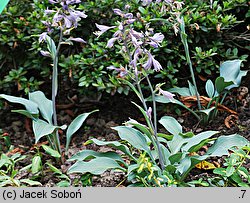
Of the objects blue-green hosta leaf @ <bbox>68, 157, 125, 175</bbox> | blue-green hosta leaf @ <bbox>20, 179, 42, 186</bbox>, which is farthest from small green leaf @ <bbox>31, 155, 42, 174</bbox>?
blue-green hosta leaf @ <bbox>68, 157, 125, 175</bbox>

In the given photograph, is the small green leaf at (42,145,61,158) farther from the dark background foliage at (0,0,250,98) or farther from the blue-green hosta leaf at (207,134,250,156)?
the blue-green hosta leaf at (207,134,250,156)

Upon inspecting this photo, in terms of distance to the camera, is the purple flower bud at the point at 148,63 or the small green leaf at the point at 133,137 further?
the small green leaf at the point at 133,137

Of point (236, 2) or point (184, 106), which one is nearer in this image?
point (184, 106)

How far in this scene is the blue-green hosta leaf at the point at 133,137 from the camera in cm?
354

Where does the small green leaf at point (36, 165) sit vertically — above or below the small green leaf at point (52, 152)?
below

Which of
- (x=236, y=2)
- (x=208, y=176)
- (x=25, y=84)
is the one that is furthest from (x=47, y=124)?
(x=236, y=2)

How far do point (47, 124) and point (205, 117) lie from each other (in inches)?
51.0

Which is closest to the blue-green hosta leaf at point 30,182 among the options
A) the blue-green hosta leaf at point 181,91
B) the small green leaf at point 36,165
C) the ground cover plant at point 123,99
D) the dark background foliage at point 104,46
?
the ground cover plant at point 123,99

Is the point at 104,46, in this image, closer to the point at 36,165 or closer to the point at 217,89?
the point at 217,89

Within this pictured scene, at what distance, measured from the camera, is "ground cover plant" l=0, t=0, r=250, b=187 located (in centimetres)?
361

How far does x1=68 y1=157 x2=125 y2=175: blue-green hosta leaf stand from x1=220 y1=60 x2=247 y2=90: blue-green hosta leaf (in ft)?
4.41

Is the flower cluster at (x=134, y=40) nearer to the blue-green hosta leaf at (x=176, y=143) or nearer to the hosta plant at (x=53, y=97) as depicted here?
the hosta plant at (x=53, y=97)
